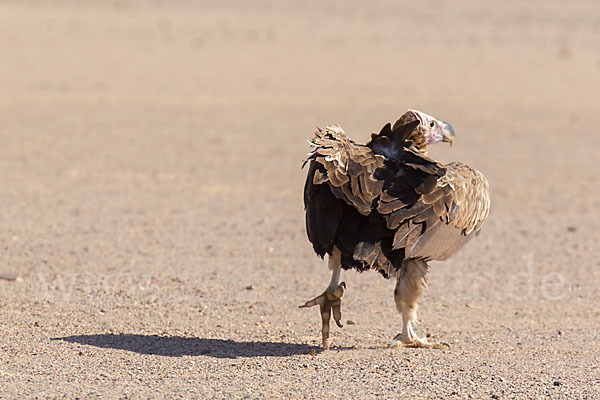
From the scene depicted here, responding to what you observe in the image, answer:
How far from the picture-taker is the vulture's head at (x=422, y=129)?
271 inches

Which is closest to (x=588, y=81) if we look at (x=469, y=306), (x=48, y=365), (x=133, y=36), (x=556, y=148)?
(x=556, y=148)

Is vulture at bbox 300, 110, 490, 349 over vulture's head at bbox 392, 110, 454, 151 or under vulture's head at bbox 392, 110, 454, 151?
under

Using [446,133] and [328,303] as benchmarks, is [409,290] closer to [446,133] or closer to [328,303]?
[328,303]

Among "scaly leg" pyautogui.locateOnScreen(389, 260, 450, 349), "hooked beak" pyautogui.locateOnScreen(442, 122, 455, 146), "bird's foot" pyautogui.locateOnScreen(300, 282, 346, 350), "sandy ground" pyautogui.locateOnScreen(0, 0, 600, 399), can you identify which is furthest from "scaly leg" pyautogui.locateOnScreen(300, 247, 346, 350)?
"hooked beak" pyautogui.locateOnScreen(442, 122, 455, 146)

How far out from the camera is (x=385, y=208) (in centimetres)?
608

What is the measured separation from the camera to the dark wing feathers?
6.12 meters

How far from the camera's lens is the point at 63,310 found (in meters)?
7.50

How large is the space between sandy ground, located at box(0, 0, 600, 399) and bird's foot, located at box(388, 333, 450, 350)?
0.14 metres

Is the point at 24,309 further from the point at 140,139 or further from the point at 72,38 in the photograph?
the point at 72,38

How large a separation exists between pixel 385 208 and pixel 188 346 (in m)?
1.74

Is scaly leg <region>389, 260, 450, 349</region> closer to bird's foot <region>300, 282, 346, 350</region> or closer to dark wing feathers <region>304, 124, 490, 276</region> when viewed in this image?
dark wing feathers <region>304, 124, 490, 276</region>

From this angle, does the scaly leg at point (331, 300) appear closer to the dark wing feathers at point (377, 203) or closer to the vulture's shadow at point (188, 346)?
the dark wing feathers at point (377, 203)

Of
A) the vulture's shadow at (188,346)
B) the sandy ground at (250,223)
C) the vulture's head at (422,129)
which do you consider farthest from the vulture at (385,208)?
the sandy ground at (250,223)

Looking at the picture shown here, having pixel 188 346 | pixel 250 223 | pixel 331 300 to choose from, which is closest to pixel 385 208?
pixel 331 300
